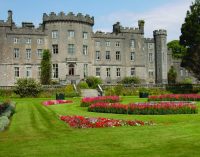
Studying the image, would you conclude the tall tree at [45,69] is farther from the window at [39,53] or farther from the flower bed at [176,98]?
the flower bed at [176,98]

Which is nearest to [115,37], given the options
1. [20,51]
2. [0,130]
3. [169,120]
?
[20,51]

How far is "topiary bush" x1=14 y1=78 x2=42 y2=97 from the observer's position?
47.3m

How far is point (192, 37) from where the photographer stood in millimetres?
52750

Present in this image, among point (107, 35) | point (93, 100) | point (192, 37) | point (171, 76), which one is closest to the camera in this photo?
point (93, 100)

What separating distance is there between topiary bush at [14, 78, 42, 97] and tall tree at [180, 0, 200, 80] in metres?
19.9

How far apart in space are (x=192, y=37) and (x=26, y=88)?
72.6ft

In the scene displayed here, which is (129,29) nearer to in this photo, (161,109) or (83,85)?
(83,85)

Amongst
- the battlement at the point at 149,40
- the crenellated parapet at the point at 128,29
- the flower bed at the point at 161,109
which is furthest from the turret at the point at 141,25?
the flower bed at the point at 161,109

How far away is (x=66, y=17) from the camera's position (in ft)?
200

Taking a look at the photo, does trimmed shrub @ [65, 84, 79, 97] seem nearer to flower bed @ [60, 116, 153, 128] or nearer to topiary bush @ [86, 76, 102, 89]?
topiary bush @ [86, 76, 102, 89]

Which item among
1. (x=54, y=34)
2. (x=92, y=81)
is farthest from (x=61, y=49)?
(x=92, y=81)

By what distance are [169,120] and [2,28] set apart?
144ft

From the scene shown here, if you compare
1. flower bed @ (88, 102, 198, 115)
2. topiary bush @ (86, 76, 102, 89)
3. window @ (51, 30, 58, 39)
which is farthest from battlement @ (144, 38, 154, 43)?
flower bed @ (88, 102, 198, 115)

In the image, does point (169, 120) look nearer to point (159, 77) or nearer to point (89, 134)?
point (89, 134)
